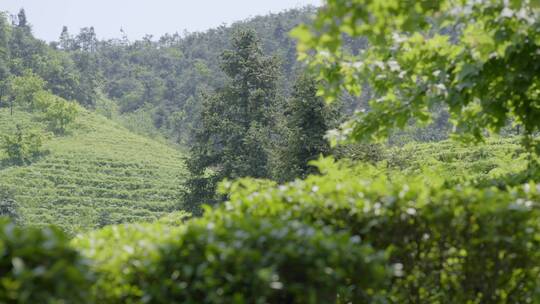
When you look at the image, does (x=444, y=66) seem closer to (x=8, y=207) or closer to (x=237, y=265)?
(x=237, y=265)

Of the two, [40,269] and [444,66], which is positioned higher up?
[444,66]

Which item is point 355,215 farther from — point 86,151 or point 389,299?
point 86,151

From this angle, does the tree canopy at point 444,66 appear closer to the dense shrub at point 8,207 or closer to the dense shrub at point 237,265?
the dense shrub at point 237,265

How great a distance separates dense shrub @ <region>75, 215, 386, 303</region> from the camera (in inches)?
99.8

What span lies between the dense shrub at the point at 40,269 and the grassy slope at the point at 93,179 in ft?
95.8

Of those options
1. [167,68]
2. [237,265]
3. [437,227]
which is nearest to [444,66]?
[437,227]

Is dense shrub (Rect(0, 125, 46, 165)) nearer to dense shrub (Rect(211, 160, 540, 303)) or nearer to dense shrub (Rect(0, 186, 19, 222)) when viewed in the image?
dense shrub (Rect(0, 186, 19, 222))

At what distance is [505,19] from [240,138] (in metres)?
24.6

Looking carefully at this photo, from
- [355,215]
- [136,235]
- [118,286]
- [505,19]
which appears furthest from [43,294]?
[505,19]

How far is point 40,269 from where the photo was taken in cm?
A: 216

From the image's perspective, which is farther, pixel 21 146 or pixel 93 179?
pixel 21 146

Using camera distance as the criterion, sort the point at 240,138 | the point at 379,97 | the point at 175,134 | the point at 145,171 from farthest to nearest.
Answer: the point at 175,134, the point at 145,171, the point at 240,138, the point at 379,97

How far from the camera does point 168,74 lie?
257ft

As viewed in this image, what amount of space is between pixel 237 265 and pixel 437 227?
1.29 m
